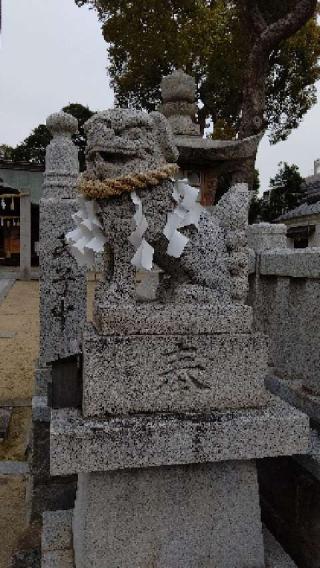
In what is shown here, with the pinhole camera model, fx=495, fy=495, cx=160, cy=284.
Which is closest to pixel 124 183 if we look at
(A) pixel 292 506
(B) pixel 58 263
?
(A) pixel 292 506

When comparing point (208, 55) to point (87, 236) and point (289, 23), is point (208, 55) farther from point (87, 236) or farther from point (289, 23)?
point (87, 236)

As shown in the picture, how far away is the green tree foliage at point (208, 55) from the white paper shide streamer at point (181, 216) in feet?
40.2

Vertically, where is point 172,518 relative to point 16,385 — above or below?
above

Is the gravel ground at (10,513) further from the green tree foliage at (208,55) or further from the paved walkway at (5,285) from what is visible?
the green tree foliage at (208,55)

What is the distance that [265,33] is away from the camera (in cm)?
1134

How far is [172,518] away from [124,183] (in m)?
1.46

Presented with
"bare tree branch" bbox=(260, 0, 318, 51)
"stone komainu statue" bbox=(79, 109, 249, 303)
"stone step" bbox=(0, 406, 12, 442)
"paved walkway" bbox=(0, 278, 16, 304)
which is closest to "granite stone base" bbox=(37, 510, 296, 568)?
"stone komainu statue" bbox=(79, 109, 249, 303)

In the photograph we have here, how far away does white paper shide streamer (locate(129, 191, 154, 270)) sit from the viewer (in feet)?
6.79

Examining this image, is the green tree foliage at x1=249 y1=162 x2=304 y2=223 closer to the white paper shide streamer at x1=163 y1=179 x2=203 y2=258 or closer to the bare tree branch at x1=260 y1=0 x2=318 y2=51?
the bare tree branch at x1=260 y1=0 x2=318 y2=51

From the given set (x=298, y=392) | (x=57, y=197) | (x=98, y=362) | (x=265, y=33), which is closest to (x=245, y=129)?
(x=265, y=33)

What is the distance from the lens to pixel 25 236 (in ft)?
57.9

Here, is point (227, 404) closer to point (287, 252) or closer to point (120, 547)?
point (120, 547)

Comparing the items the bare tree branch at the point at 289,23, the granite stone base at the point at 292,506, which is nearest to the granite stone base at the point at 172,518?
the granite stone base at the point at 292,506

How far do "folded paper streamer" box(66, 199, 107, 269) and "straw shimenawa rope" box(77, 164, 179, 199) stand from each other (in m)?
0.10
